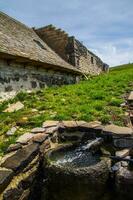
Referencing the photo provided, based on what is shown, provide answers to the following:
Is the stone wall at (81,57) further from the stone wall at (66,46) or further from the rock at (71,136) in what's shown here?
the rock at (71,136)

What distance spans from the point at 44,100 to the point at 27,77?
8.77 feet

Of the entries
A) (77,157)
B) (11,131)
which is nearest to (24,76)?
(11,131)

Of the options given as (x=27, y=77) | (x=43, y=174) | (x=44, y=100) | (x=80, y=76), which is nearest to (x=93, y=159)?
(x=43, y=174)

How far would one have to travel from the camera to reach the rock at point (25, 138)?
5892 millimetres

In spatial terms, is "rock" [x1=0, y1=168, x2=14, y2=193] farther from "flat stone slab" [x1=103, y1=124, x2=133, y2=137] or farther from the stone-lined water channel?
"flat stone slab" [x1=103, y1=124, x2=133, y2=137]

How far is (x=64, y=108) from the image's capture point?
27.5 ft

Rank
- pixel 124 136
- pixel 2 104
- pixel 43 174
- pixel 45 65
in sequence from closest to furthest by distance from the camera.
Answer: pixel 43 174 < pixel 124 136 < pixel 2 104 < pixel 45 65

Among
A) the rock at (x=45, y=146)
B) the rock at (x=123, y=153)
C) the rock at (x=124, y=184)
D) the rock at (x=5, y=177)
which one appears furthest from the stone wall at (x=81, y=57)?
the rock at (x=124, y=184)

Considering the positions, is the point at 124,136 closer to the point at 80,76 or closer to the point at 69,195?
the point at 69,195

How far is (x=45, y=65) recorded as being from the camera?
13312 mm

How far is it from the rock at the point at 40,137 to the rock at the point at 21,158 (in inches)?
8.4

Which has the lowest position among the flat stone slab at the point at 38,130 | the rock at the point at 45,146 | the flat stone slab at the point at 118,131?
the rock at the point at 45,146

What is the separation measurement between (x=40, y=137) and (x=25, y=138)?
13.4 inches

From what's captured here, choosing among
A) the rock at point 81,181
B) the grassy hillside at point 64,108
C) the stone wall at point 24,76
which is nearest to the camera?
the rock at point 81,181
